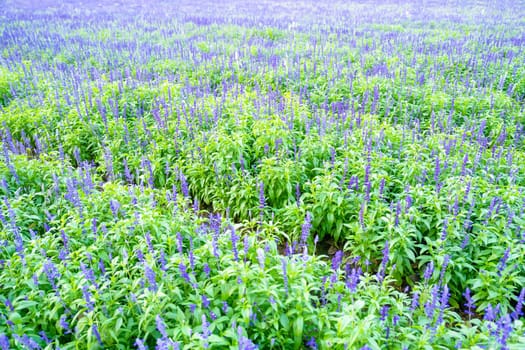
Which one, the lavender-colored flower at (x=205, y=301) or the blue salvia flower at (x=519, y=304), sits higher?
the blue salvia flower at (x=519, y=304)

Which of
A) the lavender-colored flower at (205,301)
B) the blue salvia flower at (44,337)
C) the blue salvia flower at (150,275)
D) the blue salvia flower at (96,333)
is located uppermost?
the blue salvia flower at (150,275)

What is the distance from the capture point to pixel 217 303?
322 centimetres

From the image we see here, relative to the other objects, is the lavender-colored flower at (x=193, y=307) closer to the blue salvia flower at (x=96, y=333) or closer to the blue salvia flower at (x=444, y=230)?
the blue salvia flower at (x=96, y=333)

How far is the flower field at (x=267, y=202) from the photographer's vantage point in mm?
3096

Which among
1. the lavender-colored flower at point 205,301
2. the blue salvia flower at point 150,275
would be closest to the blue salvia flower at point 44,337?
the blue salvia flower at point 150,275

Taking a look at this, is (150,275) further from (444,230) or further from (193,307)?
(444,230)

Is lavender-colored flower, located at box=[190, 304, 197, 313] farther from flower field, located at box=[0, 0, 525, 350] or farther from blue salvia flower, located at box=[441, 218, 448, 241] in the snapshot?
blue salvia flower, located at box=[441, 218, 448, 241]

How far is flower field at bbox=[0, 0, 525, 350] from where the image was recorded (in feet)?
10.2

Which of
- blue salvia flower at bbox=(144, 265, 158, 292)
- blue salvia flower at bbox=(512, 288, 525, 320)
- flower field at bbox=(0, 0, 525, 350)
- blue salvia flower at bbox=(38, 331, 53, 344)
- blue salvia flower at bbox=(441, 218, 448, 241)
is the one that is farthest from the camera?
blue salvia flower at bbox=(441, 218, 448, 241)

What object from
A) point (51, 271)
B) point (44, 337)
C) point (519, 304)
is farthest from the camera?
point (51, 271)

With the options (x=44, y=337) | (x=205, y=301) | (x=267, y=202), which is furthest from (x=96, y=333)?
(x=267, y=202)

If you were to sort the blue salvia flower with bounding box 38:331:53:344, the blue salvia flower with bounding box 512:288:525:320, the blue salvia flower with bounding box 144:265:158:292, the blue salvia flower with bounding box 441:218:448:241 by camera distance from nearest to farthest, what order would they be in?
the blue salvia flower with bounding box 512:288:525:320, the blue salvia flower with bounding box 144:265:158:292, the blue salvia flower with bounding box 38:331:53:344, the blue salvia flower with bounding box 441:218:448:241

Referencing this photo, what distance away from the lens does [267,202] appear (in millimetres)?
5574

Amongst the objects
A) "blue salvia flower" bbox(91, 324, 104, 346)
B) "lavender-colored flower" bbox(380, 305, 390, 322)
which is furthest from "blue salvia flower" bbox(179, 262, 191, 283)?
"lavender-colored flower" bbox(380, 305, 390, 322)
